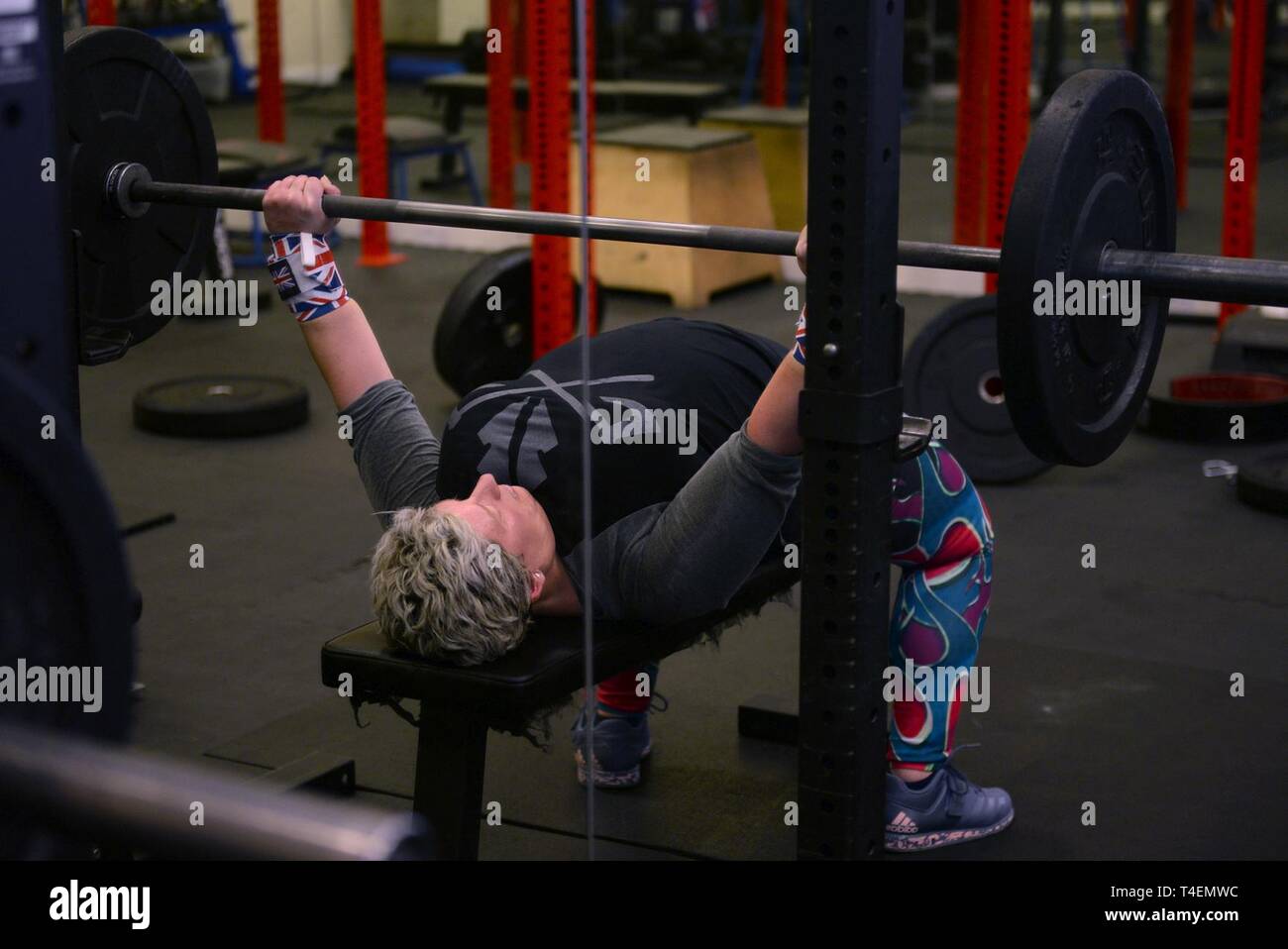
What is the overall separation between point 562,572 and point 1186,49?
222 inches

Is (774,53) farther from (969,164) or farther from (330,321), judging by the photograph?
(330,321)

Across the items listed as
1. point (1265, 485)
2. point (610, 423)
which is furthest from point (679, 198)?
point (610, 423)

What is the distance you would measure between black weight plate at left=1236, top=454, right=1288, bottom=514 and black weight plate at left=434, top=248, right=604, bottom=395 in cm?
180

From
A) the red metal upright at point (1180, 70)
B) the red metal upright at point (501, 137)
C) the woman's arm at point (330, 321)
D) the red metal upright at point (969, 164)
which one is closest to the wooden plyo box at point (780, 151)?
the red metal upright at point (501, 137)

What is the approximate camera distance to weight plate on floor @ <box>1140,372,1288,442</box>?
423cm

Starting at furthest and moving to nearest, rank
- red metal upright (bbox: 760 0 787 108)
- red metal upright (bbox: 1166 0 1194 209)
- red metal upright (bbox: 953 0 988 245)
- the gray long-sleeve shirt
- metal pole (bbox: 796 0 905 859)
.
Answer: red metal upright (bbox: 760 0 787 108), red metal upright (bbox: 1166 0 1194 209), red metal upright (bbox: 953 0 988 245), the gray long-sleeve shirt, metal pole (bbox: 796 0 905 859)

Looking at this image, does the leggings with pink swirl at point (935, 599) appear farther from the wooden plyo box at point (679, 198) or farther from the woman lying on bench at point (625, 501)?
the wooden plyo box at point (679, 198)

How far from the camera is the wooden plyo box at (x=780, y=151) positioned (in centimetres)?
664

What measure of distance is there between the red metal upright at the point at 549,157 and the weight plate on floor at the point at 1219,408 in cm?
154

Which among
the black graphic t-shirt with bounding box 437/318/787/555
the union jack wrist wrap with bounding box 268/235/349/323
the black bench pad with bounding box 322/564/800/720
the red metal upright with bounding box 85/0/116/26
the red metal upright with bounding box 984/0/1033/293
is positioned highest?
the red metal upright with bounding box 85/0/116/26

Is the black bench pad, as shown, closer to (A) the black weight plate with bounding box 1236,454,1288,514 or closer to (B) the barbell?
(B) the barbell

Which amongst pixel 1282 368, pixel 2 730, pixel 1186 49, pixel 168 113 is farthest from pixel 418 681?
pixel 1186 49

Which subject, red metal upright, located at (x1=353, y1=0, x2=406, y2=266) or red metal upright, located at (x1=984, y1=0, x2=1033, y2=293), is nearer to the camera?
red metal upright, located at (x1=984, y1=0, x2=1033, y2=293)

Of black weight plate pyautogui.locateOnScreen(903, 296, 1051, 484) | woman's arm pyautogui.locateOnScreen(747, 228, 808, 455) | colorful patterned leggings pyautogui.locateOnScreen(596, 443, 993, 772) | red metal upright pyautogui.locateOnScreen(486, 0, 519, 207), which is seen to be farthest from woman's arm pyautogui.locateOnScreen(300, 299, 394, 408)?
red metal upright pyautogui.locateOnScreen(486, 0, 519, 207)
